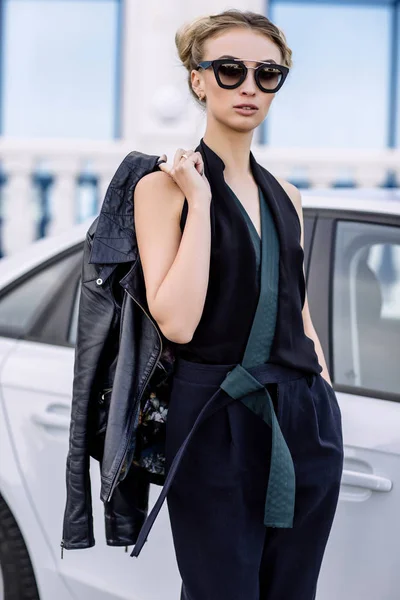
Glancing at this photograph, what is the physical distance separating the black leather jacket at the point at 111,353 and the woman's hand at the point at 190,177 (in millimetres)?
108

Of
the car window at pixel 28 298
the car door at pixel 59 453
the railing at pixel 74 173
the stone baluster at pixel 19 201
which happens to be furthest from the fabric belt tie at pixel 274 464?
the stone baluster at pixel 19 201

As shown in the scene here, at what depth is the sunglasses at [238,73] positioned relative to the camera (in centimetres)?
171

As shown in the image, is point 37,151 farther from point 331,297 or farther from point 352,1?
point 331,297

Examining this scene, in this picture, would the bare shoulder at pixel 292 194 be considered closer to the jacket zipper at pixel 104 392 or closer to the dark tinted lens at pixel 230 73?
the dark tinted lens at pixel 230 73

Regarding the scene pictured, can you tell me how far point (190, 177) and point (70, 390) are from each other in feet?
3.04

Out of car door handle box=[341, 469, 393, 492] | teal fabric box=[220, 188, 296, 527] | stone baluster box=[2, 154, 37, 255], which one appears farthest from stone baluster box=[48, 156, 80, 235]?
teal fabric box=[220, 188, 296, 527]

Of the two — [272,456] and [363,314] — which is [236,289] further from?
[363,314]

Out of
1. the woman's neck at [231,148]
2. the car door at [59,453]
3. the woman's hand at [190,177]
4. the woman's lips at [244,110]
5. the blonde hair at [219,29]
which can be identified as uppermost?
the blonde hair at [219,29]

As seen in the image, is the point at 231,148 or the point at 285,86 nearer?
the point at 231,148

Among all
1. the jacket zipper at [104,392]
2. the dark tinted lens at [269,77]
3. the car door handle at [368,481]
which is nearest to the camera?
the dark tinted lens at [269,77]

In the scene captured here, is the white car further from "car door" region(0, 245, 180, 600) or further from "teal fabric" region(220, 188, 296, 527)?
"teal fabric" region(220, 188, 296, 527)

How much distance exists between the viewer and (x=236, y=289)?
169cm

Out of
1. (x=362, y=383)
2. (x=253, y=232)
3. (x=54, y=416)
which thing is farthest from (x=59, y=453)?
(x=253, y=232)

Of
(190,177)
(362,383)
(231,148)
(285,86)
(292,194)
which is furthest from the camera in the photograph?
(285,86)
